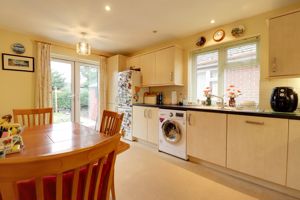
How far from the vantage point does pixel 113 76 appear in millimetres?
4414

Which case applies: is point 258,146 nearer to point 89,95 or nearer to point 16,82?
point 89,95

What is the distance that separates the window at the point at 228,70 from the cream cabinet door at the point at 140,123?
1.21 metres

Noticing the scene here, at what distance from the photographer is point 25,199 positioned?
64cm

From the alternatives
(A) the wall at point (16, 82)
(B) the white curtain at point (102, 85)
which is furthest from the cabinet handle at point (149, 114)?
(A) the wall at point (16, 82)

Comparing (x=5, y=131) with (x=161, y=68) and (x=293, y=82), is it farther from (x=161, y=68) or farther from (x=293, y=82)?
(x=293, y=82)

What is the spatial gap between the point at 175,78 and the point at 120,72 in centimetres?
157

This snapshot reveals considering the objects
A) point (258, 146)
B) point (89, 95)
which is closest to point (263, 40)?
point (258, 146)

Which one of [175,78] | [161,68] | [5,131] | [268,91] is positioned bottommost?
[5,131]

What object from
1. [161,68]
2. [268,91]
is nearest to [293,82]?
[268,91]

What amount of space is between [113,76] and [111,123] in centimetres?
289

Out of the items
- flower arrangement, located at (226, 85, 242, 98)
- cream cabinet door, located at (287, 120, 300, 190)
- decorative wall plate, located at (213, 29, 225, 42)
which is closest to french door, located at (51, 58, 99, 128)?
decorative wall plate, located at (213, 29, 225, 42)

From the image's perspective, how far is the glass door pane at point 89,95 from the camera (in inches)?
170

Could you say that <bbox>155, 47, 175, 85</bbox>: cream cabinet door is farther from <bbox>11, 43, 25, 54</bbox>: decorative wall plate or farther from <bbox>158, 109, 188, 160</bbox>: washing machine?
<bbox>11, 43, 25, 54</bbox>: decorative wall plate

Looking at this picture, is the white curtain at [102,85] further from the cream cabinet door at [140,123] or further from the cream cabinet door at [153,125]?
the cream cabinet door at [153,125]
